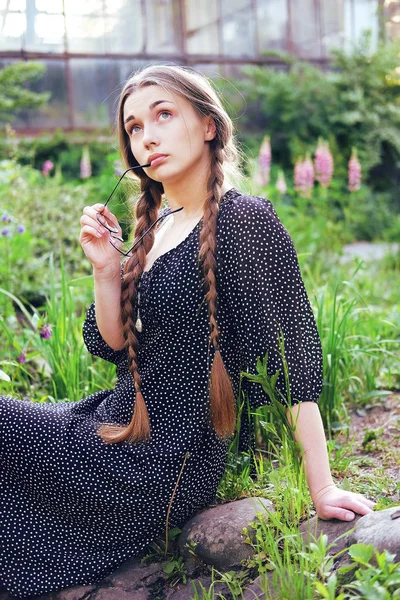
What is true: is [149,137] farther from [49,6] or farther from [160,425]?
[49,6]

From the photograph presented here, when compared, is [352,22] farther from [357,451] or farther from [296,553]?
[296,553]

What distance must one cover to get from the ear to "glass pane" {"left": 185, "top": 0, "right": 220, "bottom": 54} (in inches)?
274

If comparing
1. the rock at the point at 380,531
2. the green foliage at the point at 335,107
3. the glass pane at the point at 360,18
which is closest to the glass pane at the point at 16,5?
the green foliage at the point at 335,107

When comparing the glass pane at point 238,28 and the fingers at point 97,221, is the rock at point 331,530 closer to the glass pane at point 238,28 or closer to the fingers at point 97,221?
the fingers at point 97,221

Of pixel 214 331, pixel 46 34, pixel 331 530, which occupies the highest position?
pixel 46 34

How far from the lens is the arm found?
184cm

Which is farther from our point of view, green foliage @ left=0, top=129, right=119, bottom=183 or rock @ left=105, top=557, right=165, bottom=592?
green foliage @ left=0, top=129, right=119, bottom=183

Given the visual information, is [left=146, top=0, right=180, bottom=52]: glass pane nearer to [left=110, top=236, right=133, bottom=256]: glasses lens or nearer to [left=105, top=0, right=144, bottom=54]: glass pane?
[left=105, top=0, right=144, bottom=54]: glass pane

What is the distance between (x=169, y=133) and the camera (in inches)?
81.5

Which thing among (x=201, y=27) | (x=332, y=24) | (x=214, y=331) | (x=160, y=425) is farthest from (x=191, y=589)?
(x=332, y=24)

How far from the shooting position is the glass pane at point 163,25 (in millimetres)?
8492

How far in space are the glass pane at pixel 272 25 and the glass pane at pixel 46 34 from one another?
2.38m

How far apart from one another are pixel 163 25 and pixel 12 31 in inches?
67.0

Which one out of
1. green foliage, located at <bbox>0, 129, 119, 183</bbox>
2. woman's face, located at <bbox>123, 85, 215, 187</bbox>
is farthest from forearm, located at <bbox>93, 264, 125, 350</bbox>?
green foliage, located at <bbox>0, 129, 119, 183</bbox>
